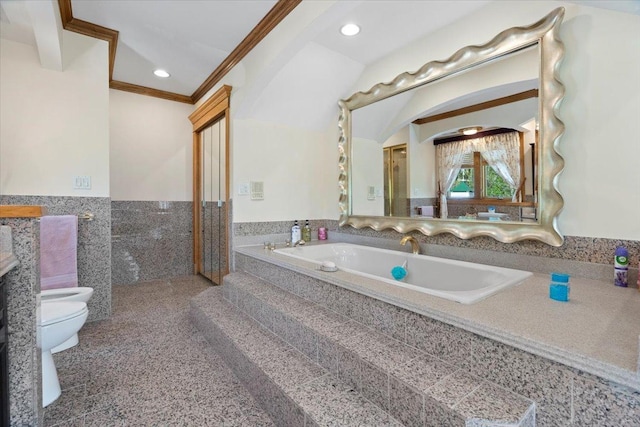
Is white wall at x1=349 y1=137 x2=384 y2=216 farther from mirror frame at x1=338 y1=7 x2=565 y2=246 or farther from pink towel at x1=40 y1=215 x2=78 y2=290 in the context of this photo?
pink towel at x1=40 y1=215 x2=78 y2=290

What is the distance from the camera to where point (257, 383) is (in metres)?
1.51

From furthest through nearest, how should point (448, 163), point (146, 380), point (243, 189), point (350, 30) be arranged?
point (243, 189)
point (448, 163)
point (350, 30)
point (146, 380)

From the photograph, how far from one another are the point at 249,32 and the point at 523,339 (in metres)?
2.69

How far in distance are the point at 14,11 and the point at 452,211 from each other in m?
3.28

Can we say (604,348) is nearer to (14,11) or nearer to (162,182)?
(14,11)

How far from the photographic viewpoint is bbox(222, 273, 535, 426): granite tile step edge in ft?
2.94

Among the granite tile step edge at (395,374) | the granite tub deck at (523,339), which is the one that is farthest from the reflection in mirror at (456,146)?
the granite tile step edge at (395,374)

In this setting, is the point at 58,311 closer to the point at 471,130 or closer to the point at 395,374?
the point at 395,374

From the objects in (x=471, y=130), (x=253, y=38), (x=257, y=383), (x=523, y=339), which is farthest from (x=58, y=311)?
(x=471, y=130)

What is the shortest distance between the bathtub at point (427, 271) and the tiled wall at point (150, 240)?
1.93 m

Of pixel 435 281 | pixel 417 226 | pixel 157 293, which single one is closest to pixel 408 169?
pixel 417 226

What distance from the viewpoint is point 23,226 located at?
1.08 metres

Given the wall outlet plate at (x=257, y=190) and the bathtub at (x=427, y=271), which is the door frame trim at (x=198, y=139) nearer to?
the wall outlet plate at (x=257, y=190)

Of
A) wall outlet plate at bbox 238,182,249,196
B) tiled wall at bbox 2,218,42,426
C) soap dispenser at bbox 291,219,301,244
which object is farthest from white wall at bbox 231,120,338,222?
tiled wall at bbox 2,218,42,426
